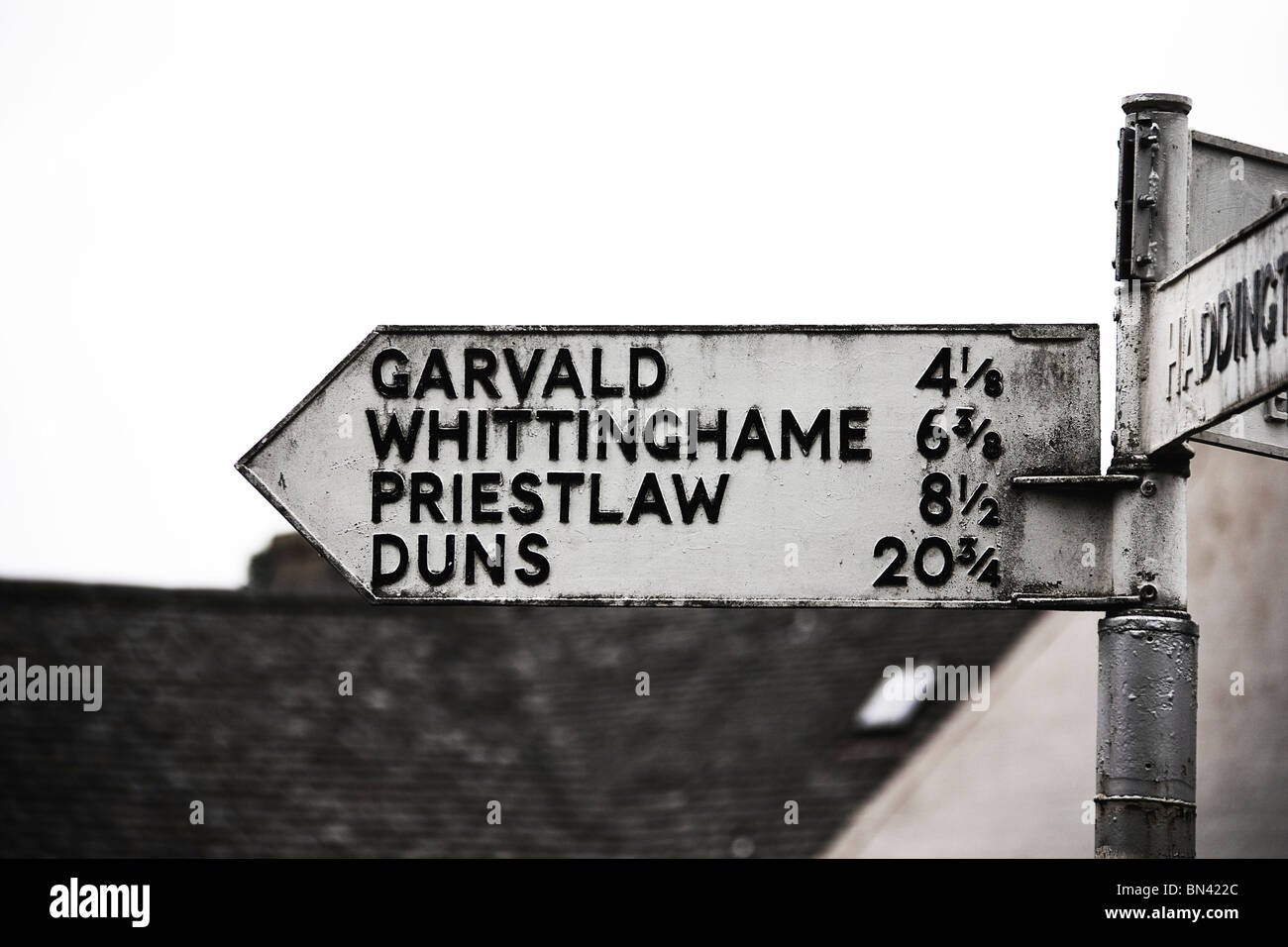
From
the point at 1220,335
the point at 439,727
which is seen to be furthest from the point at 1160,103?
the point at 439,727

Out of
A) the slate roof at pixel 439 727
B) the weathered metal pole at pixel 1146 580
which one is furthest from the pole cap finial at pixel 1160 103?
the slate roof at pixel 439 727

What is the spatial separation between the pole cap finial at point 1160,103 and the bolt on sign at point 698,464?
0.36 meters

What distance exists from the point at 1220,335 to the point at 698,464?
0.84 m

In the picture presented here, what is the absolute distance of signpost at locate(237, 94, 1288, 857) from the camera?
10.7 ft

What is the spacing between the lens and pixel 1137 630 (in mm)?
3227

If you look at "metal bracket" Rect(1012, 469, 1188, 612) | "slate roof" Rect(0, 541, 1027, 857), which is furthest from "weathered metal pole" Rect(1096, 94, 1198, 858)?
"slate roof" Rect(0, 541, 1027, 857)

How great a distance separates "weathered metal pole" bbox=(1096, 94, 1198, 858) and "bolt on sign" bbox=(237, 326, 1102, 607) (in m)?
0.08

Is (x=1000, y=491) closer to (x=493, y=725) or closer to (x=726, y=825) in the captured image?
(x=726, y=825)

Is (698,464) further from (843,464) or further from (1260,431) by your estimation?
(1260,431)

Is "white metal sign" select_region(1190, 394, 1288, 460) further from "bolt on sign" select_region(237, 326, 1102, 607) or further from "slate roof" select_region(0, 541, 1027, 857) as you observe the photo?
"slate roof" select_region(0, 541, 1027, 857)

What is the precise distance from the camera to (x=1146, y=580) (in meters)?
3.26

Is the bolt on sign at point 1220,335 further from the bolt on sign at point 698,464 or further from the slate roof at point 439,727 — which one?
the slate roof at point 439,727
